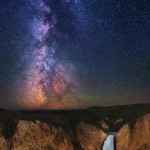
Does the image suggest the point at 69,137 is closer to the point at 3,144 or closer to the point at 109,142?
the point at 109,142

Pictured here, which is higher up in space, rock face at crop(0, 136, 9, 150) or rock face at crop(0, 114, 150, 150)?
rock face at crop(0, 114, 150, 150)

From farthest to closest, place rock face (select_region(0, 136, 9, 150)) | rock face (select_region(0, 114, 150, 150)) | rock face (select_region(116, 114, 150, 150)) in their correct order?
rock face (select_region(116, 114, 150, 150))
rock face (select_region(0, 114, 150, 150))
rock face (select_region(0, 136, 9, 150))

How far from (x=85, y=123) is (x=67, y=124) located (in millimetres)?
3564

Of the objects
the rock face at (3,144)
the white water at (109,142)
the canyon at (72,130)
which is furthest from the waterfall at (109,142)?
the rock face at (3,144)

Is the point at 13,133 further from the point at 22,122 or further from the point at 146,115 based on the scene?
the point at 146,115

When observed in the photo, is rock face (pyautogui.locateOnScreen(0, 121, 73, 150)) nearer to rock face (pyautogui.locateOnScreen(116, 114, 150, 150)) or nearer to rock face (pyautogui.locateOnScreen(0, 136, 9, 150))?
rock face (pyautogui.locateOnScreen(0, 136, 9, 150))

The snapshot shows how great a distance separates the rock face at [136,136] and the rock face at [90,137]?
319 centimetres

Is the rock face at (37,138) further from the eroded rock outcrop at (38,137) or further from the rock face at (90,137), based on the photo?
the rock face at (90,137)

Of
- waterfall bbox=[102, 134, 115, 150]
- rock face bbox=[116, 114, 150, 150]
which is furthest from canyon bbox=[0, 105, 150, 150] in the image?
waterfall bbox=[102, 134, 115, 150]

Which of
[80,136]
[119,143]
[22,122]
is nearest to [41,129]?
[22,122]

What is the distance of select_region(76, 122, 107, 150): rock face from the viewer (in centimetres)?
7212

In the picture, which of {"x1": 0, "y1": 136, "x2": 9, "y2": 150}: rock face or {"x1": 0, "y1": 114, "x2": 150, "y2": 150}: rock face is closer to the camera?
{"x1": 0, "y1": 136, "x2": 9, "y2": 150}: rock face

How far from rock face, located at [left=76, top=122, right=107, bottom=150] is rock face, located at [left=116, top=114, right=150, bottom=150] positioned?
3.19 metres

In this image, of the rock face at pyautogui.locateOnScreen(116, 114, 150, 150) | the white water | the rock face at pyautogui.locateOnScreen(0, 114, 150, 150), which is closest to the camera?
the rock face at pyautogui.locateOnScreen(0, 114, 150, 150)
